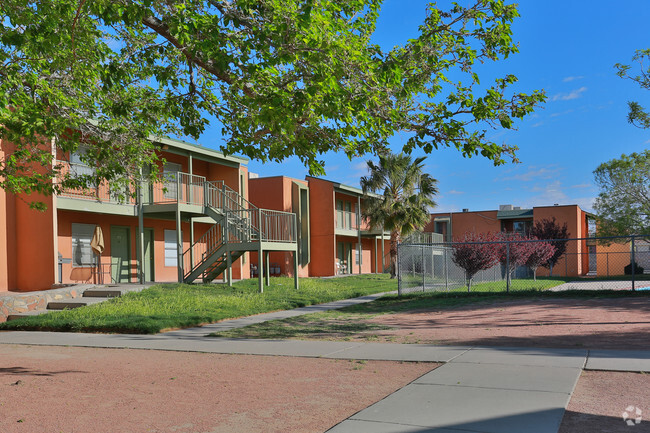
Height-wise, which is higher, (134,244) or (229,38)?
(229,38)

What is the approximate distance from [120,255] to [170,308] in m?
7.71

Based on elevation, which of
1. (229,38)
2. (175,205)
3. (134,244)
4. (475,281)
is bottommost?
(475,281)

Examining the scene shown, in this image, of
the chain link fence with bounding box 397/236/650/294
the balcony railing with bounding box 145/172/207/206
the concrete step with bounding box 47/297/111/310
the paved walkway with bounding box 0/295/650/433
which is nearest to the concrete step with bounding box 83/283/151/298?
the concrete step with bounding box 47/297/111/310

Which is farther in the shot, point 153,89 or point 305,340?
point 153,89

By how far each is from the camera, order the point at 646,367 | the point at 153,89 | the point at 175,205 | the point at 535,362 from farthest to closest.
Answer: the point at 175,205
the point at 153,89
the point at 535,362
the point at 646,367

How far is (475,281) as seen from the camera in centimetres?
2888

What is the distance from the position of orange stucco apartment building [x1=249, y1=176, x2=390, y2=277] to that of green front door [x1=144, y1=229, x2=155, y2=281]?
31.3ft

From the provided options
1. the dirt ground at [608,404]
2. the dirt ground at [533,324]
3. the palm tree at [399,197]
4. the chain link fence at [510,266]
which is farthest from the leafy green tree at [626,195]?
the dirt ground at [608,404]

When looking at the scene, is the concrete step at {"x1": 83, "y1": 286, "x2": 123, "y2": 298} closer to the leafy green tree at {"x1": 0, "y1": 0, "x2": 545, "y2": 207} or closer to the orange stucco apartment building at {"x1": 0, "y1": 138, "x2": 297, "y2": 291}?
the orange stucco apartment building at {"x1": 0, "y1": 138, "x2": 297, "y2": 291}

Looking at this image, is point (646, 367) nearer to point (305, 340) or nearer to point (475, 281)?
point (305, 340)

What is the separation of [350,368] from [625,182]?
1306 inches

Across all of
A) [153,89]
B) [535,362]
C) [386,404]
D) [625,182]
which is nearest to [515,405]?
[386,404]

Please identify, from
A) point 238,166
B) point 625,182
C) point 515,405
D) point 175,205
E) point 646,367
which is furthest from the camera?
point 625,182

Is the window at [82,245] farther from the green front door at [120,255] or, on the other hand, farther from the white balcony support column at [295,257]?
the white balcony support column at [295,257]
